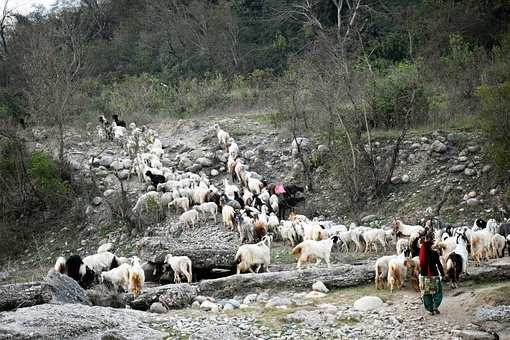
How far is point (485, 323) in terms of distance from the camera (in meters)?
8.62

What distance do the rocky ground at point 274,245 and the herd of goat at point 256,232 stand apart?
0.39 meters

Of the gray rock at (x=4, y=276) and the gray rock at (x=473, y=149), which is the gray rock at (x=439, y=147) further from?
the gray rock at (x=4, y=276)

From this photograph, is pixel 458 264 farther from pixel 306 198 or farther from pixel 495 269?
pixel 306 198

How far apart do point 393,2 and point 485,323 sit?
25.9 metres

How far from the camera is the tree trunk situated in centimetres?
963

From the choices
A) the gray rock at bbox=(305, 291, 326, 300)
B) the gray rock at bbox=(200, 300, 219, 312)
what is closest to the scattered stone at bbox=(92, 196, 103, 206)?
the gray rock at bbox=(200, 300, 219, 312)

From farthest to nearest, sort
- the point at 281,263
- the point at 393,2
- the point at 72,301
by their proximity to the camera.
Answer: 1. the point at 393,2
2. the point at 281,263
3. the point at 72,301

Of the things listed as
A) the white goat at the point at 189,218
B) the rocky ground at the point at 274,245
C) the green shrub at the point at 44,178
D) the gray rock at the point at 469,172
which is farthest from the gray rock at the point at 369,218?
the green shrub at the point at 44,178

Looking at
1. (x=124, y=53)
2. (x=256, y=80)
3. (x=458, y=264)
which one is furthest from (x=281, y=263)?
(x=124, y=53)

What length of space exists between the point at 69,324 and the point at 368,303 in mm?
4226

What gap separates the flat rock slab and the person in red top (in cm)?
359

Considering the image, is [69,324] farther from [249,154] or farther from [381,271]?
[249,154]

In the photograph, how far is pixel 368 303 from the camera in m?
9.79

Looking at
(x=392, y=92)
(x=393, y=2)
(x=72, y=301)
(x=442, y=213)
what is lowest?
(x=442, y=213)
